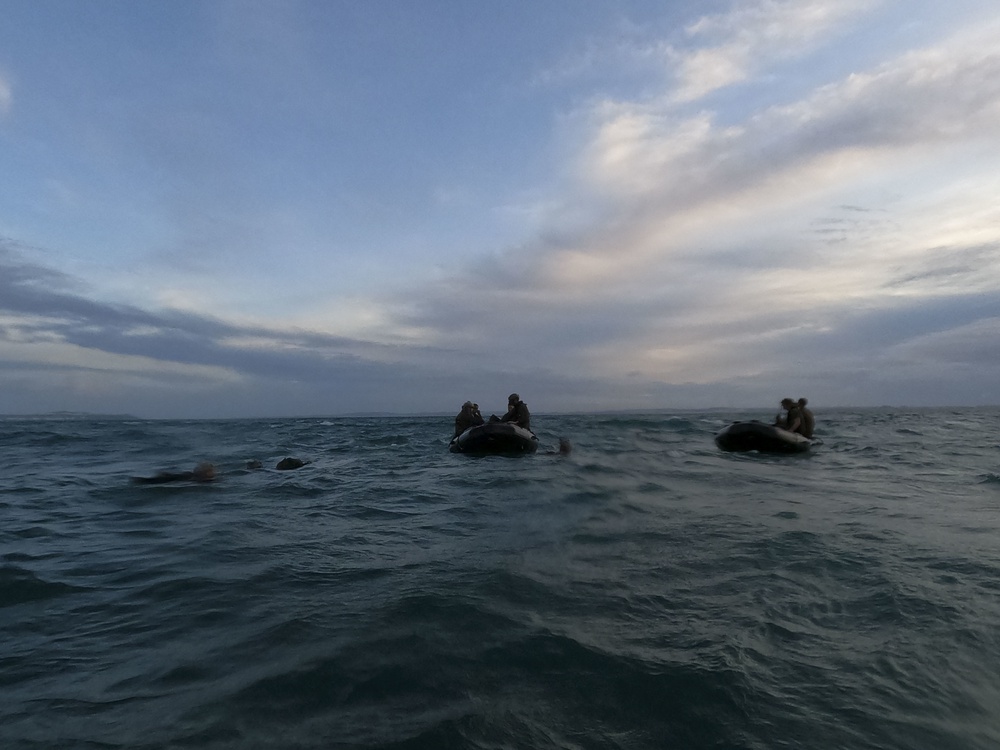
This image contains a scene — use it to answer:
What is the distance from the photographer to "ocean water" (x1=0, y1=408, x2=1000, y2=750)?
3656 millimetres

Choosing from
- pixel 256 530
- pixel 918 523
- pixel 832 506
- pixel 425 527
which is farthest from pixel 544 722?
pixel 832 506

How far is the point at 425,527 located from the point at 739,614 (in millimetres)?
5185

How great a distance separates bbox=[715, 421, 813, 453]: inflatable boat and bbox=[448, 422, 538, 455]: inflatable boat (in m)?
6.88

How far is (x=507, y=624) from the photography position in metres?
5.14

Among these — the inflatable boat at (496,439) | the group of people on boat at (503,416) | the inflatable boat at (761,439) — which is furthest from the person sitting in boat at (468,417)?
the inflatable boat at (761,439)

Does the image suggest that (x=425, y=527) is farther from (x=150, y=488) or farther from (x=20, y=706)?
(x=150, y=488)

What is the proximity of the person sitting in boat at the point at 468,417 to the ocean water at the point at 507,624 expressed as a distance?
1088cm

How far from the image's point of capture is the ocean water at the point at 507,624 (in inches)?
144

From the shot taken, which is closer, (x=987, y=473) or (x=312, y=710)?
(x=312, y=710)

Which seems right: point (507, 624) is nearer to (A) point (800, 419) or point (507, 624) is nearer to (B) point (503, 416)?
(B) point (503, 416)

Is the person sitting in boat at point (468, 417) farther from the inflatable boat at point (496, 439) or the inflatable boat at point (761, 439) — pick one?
the inflatable boat at point (761, 439)

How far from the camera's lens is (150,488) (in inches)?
533

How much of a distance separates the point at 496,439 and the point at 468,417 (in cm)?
292

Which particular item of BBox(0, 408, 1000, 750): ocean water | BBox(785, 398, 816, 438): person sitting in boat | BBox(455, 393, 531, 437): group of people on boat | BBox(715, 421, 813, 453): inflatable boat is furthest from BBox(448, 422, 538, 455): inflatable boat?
BBox(785, 398, 816, 438): person sitting in boat
